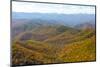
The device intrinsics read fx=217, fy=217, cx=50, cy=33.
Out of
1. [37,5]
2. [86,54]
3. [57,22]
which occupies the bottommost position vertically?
[86,54]

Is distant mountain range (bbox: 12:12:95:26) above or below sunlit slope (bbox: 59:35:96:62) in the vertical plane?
above

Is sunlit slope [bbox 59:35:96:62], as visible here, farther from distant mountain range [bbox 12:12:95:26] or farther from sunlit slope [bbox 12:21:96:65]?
distant mountain range [bbox 12:12:95:26]

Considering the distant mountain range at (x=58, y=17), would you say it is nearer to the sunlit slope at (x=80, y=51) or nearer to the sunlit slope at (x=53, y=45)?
the sunlit slope at (x=53, y=45)

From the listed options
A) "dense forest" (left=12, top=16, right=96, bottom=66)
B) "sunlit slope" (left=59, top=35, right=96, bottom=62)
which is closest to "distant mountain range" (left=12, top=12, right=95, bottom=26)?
"dense forest" (left=12, top=16, right=96, bottom=66)

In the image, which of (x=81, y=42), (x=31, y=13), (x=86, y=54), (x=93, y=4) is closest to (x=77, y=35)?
(x=81, y=42)

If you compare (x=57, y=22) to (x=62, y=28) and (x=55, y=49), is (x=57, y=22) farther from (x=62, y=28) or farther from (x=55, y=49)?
(x=55, y=49)

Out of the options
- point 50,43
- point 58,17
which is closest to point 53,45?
point 50,43

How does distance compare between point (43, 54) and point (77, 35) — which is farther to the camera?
point (77, 35)

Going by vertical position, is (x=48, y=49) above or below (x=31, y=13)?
below
